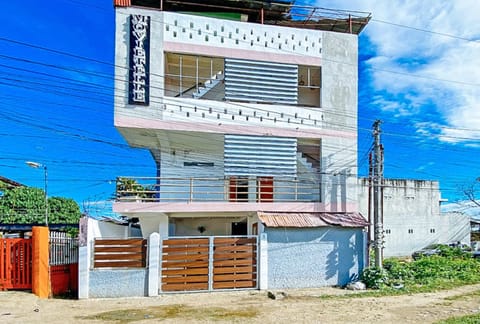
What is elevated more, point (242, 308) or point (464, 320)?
point (464, 320)

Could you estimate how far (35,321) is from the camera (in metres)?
9.59

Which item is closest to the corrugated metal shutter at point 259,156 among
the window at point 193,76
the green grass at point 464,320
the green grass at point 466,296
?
the window at point 193,76

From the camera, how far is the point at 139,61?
590 inches

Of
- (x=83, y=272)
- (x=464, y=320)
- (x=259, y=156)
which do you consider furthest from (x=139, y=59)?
(x=464, y=320)

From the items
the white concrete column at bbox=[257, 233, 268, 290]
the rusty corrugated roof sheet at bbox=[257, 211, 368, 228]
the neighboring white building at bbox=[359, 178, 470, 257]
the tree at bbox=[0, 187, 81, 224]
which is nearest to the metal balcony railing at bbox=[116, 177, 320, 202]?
the rusty corrugated roof sheet at bbox=[257, 211, 368, 228]

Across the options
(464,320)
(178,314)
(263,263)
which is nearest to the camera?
(464,320)

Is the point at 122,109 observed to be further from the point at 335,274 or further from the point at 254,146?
the point at 335,274

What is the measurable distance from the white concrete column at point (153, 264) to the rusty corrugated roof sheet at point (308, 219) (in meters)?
3.77

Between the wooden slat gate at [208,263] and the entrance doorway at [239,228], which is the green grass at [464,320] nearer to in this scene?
the wooden slat gate at [208,263]

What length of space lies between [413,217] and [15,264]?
82.9 ft

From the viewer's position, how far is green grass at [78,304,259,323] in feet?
32.2

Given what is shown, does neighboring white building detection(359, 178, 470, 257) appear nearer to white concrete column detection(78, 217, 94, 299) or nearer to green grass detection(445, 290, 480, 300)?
green grass detection(445, 290, 480, 300)

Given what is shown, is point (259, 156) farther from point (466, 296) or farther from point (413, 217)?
point (413, 217)

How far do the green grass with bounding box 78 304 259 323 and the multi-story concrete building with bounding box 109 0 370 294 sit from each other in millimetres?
3431
